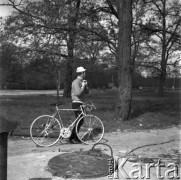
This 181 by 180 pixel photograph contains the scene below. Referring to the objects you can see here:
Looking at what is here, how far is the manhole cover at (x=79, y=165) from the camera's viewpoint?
15.7ft

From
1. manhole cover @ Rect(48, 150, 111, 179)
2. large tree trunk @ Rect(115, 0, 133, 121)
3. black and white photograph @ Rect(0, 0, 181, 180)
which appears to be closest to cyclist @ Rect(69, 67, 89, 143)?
black and white photograph @ Rect(0, 0, 181, 180)

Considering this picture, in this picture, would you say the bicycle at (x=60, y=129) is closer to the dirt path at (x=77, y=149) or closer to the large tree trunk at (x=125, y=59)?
the dirt path at (x=77, y=149)

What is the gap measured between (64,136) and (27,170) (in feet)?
7.20

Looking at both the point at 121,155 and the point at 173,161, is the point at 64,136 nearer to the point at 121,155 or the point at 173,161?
the point at 121,155

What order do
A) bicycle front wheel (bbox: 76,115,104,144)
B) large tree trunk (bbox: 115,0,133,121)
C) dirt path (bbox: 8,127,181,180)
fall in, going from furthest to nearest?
1. large tree trunk (bbox: 115,0,133,121)
2. bicycle front wheel (bbox: 76,115,104,144)
3. dirt path (bbox: 8,127,181,180)

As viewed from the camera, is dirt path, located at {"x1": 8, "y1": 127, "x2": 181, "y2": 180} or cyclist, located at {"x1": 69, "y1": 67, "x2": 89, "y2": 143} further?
cyclist, located at {"x1": 69, "y1": 67, "x2": 89, "y2": 143}

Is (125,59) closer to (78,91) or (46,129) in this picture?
(78,91)

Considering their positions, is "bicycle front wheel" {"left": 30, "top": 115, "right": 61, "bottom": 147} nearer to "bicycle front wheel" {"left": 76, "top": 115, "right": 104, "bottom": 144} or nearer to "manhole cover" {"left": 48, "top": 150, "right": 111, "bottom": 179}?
"bicycle front wheel" {"left": 76, "top": 115, "right": 104, "bottom": 144}

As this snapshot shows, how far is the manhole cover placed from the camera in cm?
480

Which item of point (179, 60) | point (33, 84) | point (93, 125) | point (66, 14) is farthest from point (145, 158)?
point (33, 84)

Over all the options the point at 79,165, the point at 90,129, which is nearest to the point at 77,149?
the point at 90,129

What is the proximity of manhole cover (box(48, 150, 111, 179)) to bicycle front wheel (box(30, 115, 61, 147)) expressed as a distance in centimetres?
161

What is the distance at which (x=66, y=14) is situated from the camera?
12719 millimetres

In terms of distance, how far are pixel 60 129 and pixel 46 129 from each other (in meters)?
0.36
